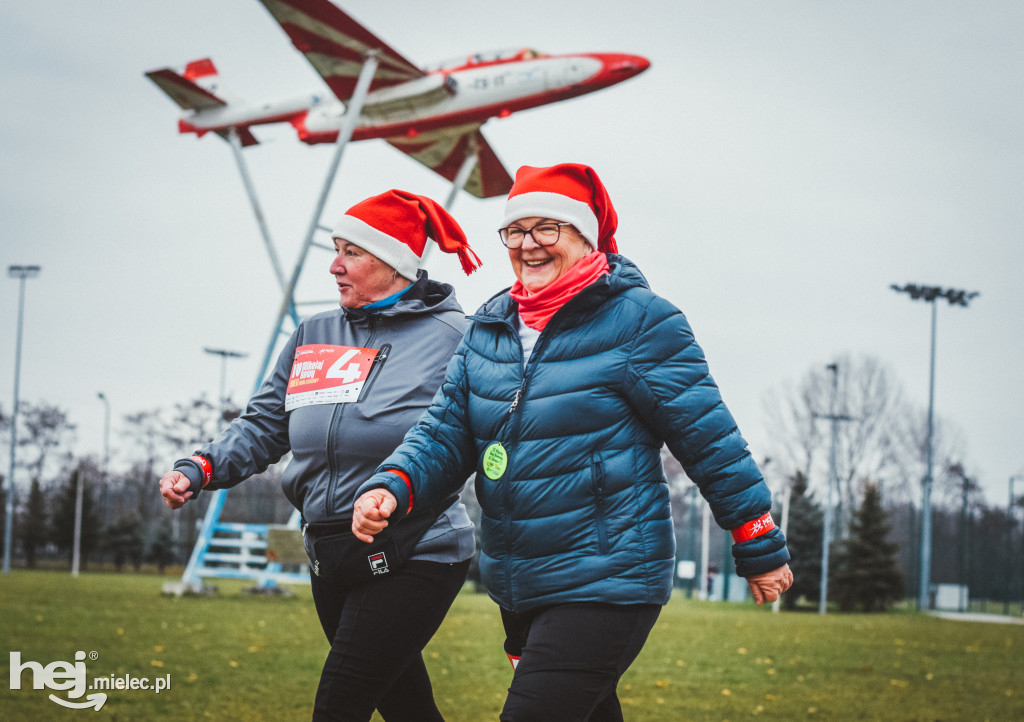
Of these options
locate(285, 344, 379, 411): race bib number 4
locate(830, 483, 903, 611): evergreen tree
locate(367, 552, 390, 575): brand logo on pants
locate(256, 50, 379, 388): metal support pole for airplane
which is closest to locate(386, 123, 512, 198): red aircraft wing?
locate(256, 50, 379, 388): metal support pole for airplane

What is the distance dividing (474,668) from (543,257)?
6503mm

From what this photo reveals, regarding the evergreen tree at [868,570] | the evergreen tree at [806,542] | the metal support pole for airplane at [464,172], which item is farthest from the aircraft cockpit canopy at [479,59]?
the evergreen tree at [868,570]

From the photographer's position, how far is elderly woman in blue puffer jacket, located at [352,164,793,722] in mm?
2504

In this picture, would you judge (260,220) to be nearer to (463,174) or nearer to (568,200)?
(463,174)

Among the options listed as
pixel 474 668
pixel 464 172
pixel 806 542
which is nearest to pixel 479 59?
pixel 464 172

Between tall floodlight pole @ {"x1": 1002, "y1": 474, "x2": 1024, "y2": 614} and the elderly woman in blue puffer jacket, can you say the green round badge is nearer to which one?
the elderly woman in blue puffer jacket

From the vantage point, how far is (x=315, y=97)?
1692cm

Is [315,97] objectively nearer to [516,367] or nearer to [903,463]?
[516,367]

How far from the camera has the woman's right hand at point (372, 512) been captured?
2535mm

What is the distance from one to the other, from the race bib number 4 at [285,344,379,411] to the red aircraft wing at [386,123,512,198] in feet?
44.0

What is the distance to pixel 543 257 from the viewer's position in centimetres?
290

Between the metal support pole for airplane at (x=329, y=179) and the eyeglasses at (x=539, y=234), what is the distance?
41.1 feet

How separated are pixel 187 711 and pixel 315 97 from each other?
12721 millimetres

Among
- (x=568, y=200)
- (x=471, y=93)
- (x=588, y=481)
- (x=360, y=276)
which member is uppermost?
(x=471, y=93)
